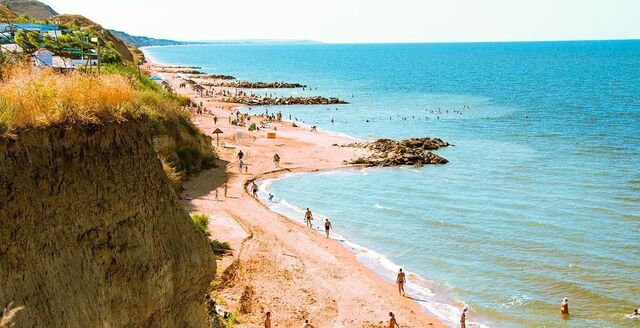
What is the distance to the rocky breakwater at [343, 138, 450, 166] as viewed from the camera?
4950cm

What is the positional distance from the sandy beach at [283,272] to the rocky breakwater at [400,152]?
1194cm

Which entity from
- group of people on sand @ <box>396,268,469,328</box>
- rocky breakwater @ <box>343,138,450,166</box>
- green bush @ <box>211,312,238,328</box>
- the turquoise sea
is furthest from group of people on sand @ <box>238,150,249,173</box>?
green bush @ <box>211,312,238,328</box>

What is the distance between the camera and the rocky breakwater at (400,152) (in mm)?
49500

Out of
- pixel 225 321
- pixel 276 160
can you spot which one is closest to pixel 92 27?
pixel 276 160

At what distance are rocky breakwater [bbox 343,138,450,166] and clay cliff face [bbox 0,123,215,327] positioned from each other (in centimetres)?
3838

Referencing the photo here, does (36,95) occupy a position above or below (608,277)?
above

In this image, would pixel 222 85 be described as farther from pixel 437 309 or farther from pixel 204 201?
pixel 437 309

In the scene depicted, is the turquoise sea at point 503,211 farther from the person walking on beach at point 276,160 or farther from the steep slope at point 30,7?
the steep slope at point 30,7

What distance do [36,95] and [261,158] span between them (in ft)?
133

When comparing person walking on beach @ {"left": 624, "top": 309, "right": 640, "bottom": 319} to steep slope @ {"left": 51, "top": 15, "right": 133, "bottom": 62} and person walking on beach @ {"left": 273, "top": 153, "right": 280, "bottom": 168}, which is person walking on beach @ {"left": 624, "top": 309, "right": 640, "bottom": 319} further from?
steep slope @ {"left": 51, "top": 15, "right": 133, "bottom": 62}

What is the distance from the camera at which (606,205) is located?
3666 cm

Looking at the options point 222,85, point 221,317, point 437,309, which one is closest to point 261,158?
point 437,309

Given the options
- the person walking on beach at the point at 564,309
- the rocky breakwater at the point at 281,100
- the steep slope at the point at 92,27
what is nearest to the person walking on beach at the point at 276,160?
the person walking on beach at the point at 564,309

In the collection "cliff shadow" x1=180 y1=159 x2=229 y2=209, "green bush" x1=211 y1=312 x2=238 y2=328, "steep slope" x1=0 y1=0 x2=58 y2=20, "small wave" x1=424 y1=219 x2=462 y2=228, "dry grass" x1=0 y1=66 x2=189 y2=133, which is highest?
"steep slope" x1=0 y1=0 x2=58 y2=20
